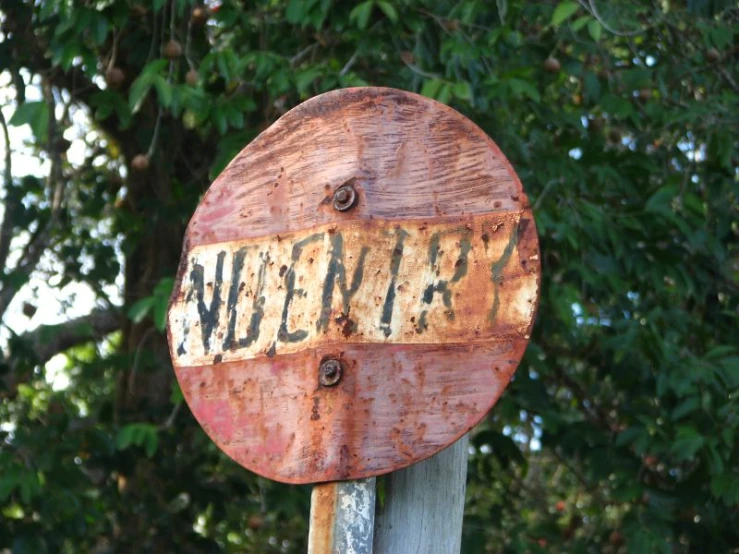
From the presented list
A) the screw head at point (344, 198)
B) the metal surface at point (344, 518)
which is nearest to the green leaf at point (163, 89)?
the screw head at point (344, 198)

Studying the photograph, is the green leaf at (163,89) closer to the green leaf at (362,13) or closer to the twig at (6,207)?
the green leaf at (362,13)

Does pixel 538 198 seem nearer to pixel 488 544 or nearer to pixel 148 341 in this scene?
pixel 488 544

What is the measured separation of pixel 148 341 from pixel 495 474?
162 centimetres

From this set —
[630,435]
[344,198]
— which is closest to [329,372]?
[344,198]

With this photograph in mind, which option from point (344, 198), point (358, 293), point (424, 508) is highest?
point (344, 198)

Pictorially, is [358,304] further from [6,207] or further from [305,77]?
[6,207]

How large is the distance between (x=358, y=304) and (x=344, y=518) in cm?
28

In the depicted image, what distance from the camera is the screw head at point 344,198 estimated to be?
1558 millimetres

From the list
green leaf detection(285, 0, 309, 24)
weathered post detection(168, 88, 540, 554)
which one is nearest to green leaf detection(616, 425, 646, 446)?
green leaf detection(285, 0, 309, 24)

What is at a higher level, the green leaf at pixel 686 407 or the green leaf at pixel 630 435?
the green leaf at pixel 686 407

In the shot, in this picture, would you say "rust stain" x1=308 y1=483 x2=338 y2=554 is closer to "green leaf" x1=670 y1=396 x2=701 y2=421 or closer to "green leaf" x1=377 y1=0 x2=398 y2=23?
"green leaf" x1=377 y1=0 x2=398 y2=23

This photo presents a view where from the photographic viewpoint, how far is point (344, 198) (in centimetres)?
157

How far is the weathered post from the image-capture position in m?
1.44

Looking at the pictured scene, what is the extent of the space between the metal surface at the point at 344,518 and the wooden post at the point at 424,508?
0.22 m
